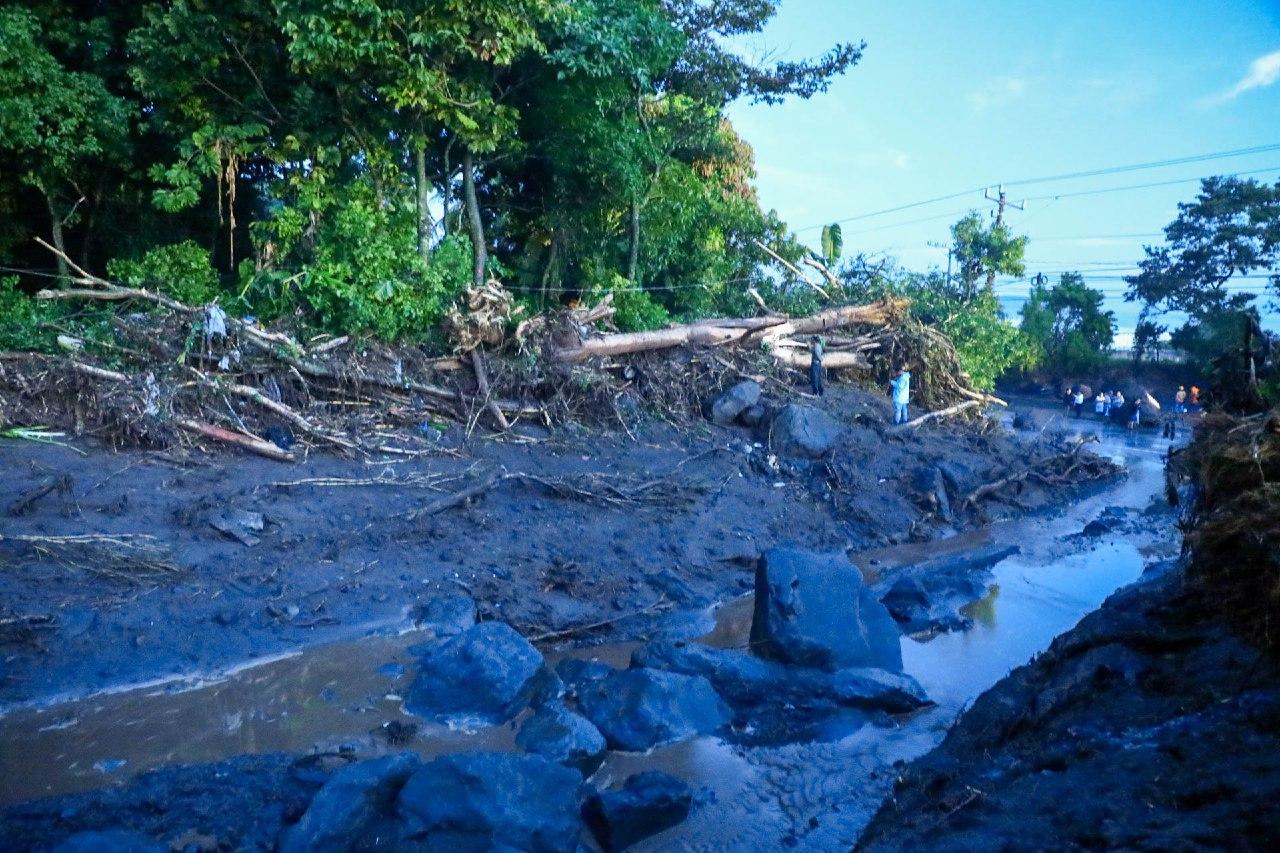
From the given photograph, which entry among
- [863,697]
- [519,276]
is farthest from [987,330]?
[863,697]

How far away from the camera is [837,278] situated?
19891 millimetres

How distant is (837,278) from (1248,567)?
636 inches

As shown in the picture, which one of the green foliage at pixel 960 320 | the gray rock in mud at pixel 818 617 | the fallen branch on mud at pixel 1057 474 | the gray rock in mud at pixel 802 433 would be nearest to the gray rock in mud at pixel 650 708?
the gray rock in mud at pixel 818 617

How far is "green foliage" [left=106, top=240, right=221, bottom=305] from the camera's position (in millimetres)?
13078

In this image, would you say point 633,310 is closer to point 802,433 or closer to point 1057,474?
point 802,433

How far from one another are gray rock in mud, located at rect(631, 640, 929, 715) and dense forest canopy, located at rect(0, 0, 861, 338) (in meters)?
7.27

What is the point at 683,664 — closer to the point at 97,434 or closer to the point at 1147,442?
the point at 97,434

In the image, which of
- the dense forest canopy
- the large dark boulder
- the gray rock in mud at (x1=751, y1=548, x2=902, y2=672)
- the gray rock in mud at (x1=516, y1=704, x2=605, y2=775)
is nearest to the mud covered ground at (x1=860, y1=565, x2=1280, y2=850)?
the large dark boulder

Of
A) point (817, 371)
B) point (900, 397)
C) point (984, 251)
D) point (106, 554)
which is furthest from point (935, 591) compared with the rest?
point (984, 251)

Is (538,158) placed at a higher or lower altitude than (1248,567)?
higher

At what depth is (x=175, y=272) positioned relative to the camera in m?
13.6

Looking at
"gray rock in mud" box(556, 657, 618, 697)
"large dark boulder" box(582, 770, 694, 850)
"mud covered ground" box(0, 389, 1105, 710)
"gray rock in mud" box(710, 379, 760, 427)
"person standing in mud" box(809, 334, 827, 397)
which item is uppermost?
"person standing in mud" box(809, 334, 827, 397)

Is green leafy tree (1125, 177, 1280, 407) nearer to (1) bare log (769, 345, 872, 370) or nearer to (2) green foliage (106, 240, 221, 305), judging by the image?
(1) bare log (769, 345, 872, 370)

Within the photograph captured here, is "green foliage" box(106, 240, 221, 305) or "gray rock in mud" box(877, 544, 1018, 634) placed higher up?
"green foliage" box(106, 240, 221, 305)
